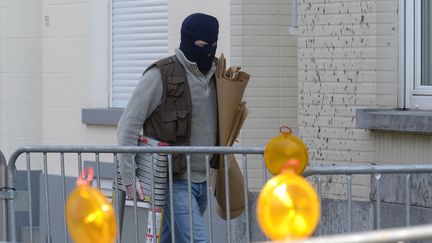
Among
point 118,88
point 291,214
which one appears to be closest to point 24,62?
point 118,88

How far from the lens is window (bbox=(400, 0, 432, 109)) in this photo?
762cm

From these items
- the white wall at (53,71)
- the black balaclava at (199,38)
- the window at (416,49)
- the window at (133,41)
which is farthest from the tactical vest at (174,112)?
the white wall at (53,71)

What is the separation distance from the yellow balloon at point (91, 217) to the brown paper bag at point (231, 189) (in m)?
3.62

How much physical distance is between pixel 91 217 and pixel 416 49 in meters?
5.19

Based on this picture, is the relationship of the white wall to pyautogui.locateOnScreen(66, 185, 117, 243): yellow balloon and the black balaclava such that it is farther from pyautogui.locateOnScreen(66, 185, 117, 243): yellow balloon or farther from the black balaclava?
pyautogui.locateOnScreen(66, 185, 117, 243): yellow balloon

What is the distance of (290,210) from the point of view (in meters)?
2.61

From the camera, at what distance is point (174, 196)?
6375 mm

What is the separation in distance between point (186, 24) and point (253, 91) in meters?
2.46

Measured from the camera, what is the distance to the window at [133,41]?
33.0 feet

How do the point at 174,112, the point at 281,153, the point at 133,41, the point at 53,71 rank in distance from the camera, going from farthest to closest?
the point at 53,71, the point at 133,41, the point at 174,112, the point at 281,153

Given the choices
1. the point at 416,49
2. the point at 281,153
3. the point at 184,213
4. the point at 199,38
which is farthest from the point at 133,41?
the point at 281,153

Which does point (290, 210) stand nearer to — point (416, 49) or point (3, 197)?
point (3, 197)

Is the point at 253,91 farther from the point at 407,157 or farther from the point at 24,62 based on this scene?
the point at 24,62

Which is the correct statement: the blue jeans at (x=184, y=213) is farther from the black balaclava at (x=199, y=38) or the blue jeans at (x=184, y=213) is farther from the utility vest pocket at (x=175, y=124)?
the black balaclava at (x=199, y=38)
